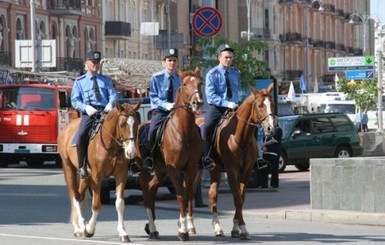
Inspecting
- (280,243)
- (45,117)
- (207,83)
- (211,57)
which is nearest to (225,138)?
(207,83)

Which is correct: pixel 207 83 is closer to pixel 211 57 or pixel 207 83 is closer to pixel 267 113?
pixel 267 113

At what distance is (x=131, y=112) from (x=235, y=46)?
2161 cm

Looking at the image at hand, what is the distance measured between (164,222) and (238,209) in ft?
11.1

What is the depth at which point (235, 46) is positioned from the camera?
39250 millimetres

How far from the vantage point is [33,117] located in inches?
1687

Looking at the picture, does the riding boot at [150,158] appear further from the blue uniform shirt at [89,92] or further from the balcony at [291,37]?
the balcony at [291,37]

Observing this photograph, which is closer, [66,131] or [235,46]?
[66,131]

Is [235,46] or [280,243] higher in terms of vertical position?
[235,46]

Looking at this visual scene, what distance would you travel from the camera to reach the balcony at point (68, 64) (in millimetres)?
74562

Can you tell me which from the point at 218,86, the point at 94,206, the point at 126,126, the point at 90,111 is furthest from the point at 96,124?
the point at 218,86

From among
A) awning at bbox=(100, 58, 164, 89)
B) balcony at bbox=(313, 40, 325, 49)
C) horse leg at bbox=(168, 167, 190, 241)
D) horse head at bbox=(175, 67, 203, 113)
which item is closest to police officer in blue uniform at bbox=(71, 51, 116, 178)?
horse head at bbox=(175, 67, 203, 113)

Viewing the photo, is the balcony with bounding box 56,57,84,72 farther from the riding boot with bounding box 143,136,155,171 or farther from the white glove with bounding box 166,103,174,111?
the white glove with bounding box 166,103,174,111

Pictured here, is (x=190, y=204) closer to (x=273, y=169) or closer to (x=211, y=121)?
(x=211, y=121)

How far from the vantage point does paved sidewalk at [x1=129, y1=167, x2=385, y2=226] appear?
21.8 metres
